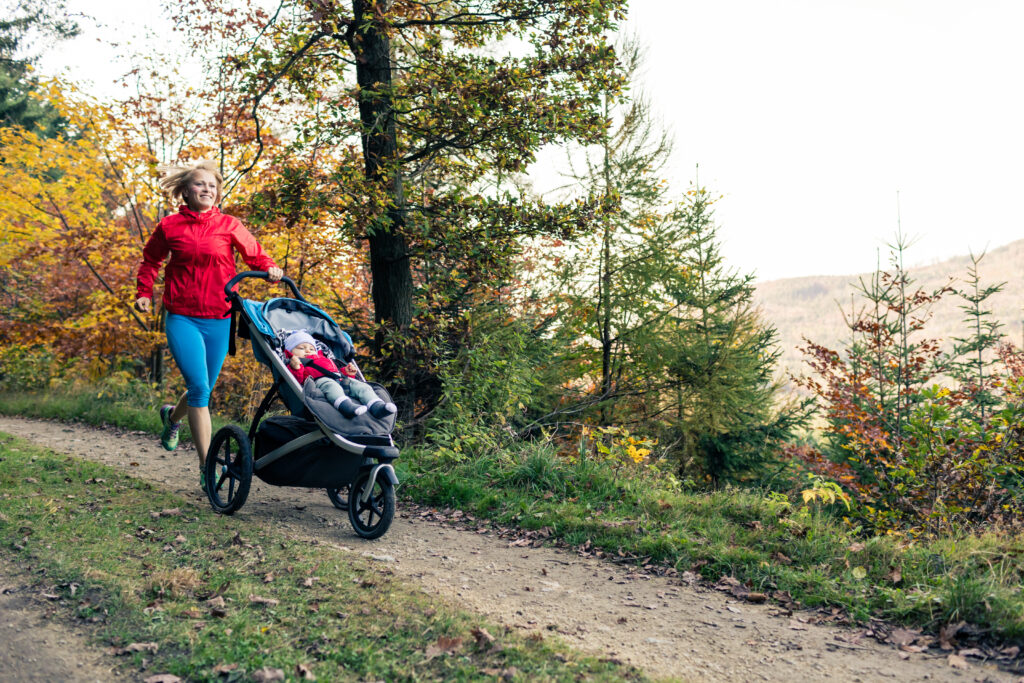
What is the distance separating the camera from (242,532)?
473cm

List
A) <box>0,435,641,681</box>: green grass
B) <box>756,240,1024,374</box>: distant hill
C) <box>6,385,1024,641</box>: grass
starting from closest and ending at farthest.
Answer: <box>0,435,641,681</box>: green grass < <box>6,385,1024,641</box>: grass < <box>756,240,1024,374</box>: distant hill

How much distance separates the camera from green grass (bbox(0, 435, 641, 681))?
9.75 ft

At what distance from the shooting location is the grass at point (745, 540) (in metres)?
3.84

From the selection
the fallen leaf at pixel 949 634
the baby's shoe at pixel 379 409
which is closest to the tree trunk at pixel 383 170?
the baby's shoe at pixel 379 409

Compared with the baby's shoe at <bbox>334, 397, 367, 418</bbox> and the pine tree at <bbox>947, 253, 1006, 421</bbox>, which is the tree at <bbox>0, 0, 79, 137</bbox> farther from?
the pine tree at <bbox>947, 253, 1006, 421</bbox>

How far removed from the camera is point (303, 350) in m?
4.94

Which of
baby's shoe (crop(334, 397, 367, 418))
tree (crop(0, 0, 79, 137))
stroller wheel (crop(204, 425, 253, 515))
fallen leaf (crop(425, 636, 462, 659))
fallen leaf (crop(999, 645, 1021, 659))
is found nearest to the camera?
fallen leaf (crop(425, 636, 462, 659))

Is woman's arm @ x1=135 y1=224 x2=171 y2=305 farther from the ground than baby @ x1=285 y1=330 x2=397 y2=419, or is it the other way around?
woman's arm @ x1=135 y1=224 x2=171 y2=305

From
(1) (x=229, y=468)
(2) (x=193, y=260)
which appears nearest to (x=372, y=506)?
(1) (x=229, y=468)

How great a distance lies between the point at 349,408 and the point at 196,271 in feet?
5.35

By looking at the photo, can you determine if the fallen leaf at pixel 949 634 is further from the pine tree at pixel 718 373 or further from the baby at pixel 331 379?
the pine tree at pixel 718 373

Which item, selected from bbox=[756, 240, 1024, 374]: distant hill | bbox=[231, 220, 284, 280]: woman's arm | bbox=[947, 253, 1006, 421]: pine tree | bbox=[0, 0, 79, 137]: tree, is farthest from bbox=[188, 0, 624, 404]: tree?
bbox=[756, 240, 1024, 374]: distant hill

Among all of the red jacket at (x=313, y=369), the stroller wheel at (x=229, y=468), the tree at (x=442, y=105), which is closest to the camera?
the red jacket at (x=313, y=369)

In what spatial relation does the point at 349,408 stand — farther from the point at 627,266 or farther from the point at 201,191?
the point at 627,266
